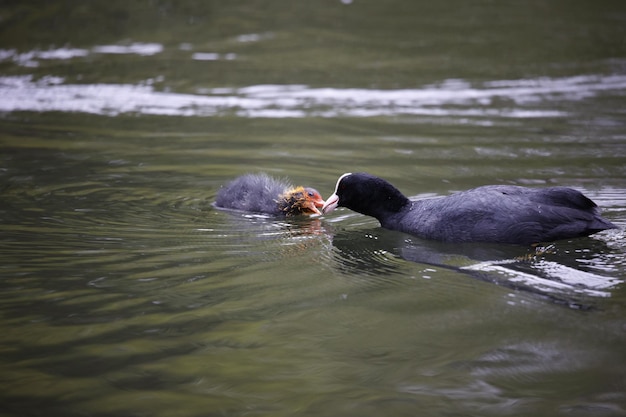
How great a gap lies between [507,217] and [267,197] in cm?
196

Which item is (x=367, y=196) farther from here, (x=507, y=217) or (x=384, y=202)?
(x=507, y=217)

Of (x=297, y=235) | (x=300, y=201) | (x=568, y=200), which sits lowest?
(x=297, y=235)

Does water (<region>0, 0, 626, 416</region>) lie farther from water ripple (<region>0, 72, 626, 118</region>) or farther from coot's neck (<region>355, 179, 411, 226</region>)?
coot's neck (<region>355, 179, 411, 226</region>)

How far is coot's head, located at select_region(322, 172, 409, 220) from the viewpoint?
551 cm

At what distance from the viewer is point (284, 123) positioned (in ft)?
28.8

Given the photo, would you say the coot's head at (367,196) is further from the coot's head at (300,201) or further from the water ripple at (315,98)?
the water ripple at (315,98)

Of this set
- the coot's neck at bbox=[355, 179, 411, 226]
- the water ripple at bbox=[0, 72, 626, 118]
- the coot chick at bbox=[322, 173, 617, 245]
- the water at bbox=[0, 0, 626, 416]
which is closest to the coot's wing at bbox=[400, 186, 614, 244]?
the coot chick at bbox=[322, 173, 617, 245]

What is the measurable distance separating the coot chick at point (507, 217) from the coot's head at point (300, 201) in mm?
783

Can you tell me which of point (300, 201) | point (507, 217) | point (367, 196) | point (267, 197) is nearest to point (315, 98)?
point (267, 197)

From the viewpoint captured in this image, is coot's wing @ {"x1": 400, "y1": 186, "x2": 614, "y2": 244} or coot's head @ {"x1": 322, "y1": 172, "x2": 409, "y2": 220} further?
A: coot's head @ {"x1": 322, "y1": 172, "x2": 409, "y2": 220}

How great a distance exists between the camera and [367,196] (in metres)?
5.54

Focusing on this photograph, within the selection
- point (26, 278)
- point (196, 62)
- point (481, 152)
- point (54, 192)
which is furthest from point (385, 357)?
point (196, 62)

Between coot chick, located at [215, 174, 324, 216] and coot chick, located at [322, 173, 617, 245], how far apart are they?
0.83 m

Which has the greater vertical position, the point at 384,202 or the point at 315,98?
the point at 315,98
